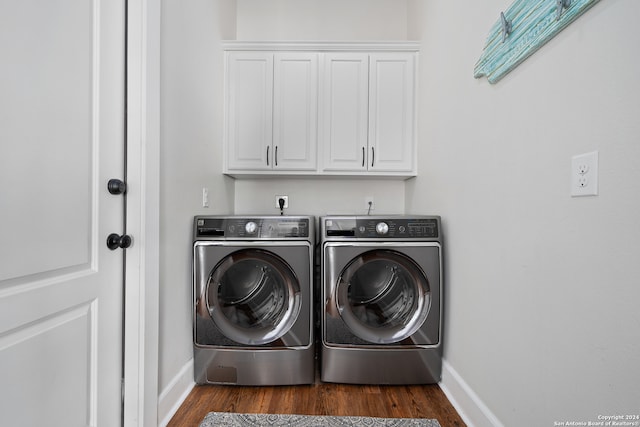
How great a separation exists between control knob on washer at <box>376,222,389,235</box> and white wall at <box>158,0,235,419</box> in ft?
3.53

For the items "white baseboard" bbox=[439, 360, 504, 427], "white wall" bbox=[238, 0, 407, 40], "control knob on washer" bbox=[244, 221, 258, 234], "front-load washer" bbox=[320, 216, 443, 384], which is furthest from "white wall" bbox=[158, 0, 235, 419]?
"white baseboard" bbox=[439, 360, 504, 427]

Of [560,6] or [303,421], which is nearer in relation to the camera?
[560,6]

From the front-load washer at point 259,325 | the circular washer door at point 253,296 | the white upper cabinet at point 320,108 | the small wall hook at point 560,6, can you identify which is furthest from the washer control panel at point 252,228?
the small wall hook at point 560,6

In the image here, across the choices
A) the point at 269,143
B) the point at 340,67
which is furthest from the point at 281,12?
the point at 269,143

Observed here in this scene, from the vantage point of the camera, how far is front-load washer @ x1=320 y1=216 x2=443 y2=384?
1569mm

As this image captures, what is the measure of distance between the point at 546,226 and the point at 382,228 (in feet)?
2.57

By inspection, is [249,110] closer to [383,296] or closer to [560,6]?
[383,296]

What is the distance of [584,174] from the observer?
2.48 ft

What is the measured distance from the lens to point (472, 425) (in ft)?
4.20

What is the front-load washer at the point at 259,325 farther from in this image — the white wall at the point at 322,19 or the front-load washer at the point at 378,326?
the white wall at the point at 322,19

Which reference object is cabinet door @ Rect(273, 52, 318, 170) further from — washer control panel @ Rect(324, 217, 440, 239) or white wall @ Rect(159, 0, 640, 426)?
washer control panel @ Rect(324, 217, 440, 239)

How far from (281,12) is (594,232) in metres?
2.76

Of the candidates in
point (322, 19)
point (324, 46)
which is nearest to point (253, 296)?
point (324, 46)

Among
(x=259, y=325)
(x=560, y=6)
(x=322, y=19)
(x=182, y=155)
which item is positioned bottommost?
(x=259, y=325)
